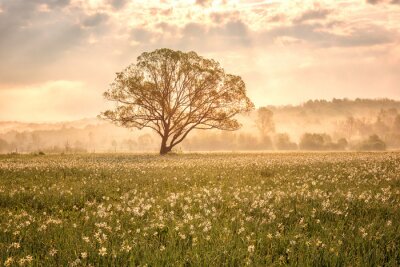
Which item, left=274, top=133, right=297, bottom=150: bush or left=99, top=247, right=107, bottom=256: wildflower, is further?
left=274, top=133, right=297, bottom=150: bush

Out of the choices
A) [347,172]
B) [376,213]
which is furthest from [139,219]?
[347,172]

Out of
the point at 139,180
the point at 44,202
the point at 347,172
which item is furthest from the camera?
the point at 347,172

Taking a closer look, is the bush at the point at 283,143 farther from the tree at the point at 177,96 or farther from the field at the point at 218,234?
the field at the point at 218,234

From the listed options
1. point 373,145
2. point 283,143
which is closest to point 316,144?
point 283,143

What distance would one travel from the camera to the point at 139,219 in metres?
7.22

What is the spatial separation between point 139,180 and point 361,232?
9336 mm

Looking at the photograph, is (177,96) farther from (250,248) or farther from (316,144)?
(316,144)

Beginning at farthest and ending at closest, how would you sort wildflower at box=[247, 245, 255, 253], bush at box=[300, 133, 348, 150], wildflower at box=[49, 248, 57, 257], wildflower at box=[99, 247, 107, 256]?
bush at box=[300, 133, 348, 150] < wildflower at box=[49, 248, 57, 257] < wildflower at box=[247, 245, 255, 253] < wildflower at box=[99, 247, 107, 256]

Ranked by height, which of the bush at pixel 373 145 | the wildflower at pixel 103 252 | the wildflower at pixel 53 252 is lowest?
the wildflower at pixel 53 252

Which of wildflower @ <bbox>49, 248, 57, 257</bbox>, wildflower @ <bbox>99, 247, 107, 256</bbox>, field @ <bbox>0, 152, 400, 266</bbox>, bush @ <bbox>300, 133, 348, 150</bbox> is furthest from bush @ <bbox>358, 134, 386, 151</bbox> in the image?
wildflower @ <bbox>49, 248, 57, 257</bbox>

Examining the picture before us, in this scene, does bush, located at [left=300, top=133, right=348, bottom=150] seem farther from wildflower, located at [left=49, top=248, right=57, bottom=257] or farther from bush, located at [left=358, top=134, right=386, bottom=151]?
wildflower, located at [left=49, top=248, right=57, bottom=257]

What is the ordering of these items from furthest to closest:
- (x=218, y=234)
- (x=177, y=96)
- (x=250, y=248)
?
1. (x=177, y=96)
2. (x=218, y=234)
3. (x=250, y=248)

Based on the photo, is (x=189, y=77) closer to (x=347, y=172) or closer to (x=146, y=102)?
(x=146, y=102)

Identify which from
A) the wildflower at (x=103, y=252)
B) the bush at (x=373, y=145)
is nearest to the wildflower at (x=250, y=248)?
the wildflower at (x=103, y=252)
